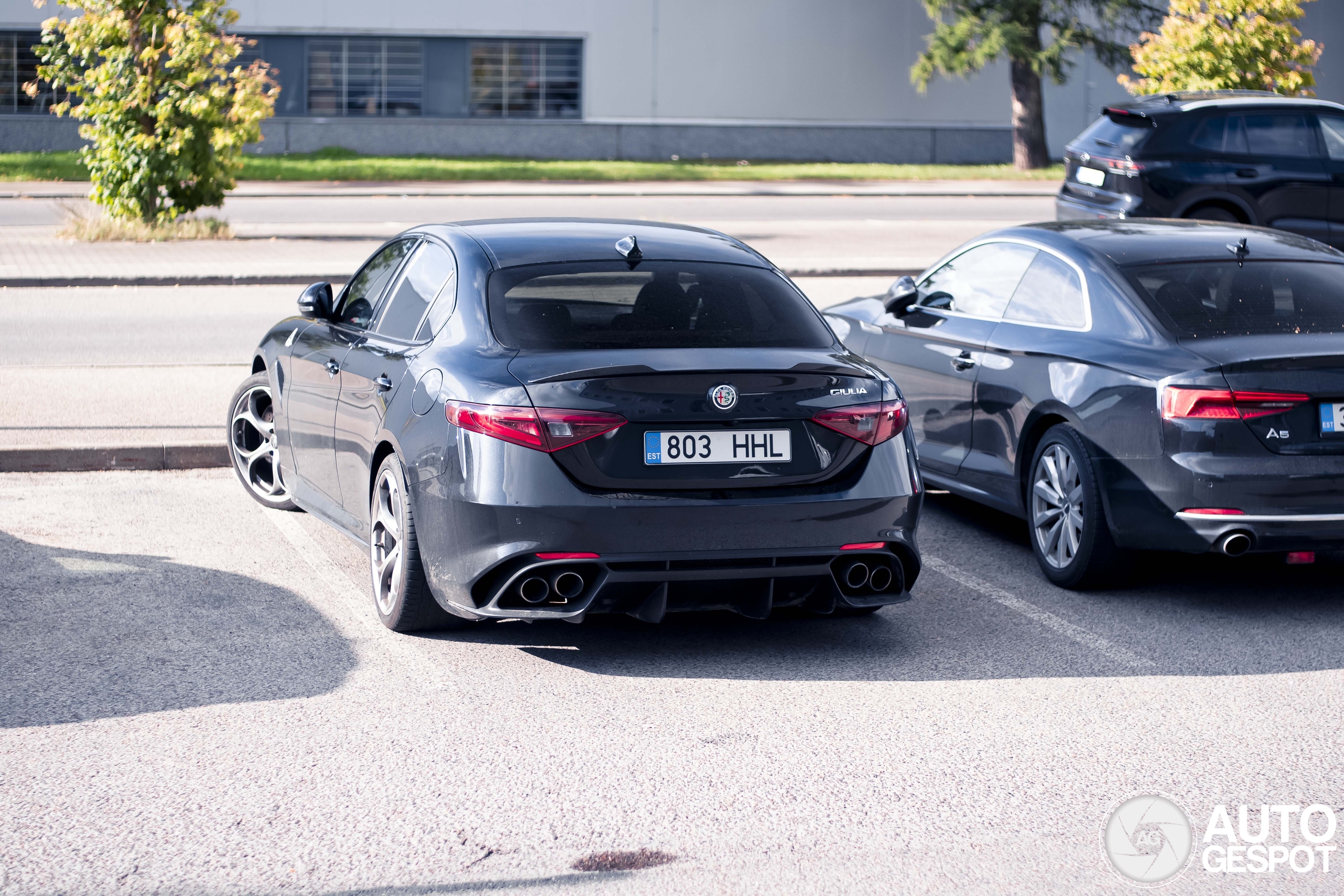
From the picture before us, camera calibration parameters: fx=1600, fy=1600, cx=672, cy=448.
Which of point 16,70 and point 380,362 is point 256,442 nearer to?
point 380,362

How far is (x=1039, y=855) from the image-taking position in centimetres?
396

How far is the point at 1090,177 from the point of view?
16844 mm

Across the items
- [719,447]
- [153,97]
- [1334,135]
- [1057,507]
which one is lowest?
[1057,507]

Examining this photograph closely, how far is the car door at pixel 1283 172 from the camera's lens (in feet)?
53.6

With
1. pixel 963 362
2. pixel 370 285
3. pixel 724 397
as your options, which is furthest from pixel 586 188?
pixel 724 397

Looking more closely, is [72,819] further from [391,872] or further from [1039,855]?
[1039,855]

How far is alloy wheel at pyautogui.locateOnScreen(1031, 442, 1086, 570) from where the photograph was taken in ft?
21.7

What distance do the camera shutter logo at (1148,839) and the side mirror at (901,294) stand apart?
403cm

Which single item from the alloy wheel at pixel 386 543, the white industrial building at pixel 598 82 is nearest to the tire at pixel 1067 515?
the alloy wheel at pixel 386 543

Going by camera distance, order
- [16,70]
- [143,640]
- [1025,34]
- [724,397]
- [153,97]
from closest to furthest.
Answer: [724,397]
[143,640]
[153,97]
[1025,34]
[16,70]

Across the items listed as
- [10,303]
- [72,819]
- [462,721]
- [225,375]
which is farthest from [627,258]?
[10,303]

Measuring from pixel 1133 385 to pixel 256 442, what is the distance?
13.8 feet

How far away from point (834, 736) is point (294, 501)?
329cm

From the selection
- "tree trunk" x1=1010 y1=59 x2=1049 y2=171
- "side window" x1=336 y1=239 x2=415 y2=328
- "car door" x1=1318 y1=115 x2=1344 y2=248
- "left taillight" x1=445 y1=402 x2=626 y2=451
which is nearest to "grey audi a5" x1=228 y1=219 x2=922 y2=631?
"left taillight" x1=445 y1=402 x2=626 y2=451
